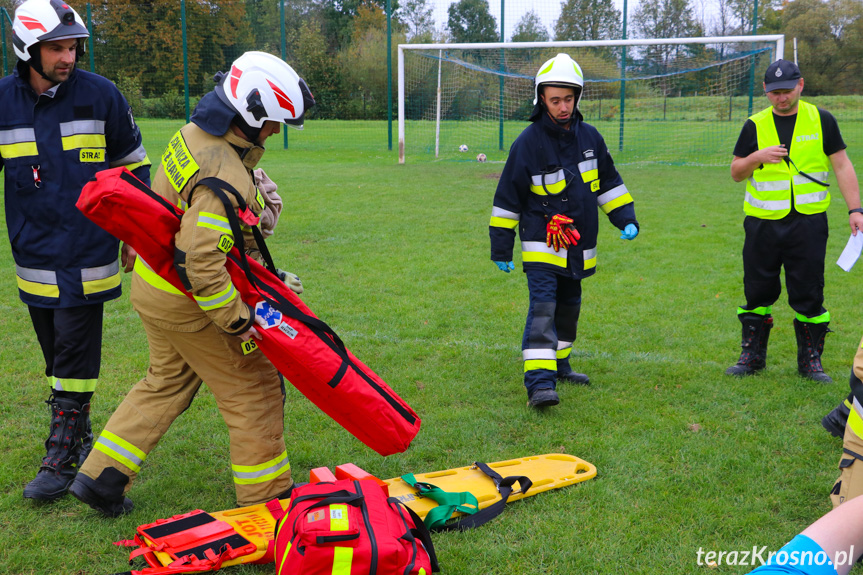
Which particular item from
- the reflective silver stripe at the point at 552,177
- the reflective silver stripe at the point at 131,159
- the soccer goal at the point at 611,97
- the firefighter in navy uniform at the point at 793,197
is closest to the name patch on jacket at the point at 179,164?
the reflective silver stripe at the point at 131,159

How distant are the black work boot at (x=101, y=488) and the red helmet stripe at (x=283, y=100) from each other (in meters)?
1.93

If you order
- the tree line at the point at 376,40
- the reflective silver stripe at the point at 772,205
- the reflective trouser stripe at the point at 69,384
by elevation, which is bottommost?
the reflective trouser stripe at the point at 69,384

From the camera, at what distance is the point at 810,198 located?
16.8ft

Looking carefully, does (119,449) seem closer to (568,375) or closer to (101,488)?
(101,488)

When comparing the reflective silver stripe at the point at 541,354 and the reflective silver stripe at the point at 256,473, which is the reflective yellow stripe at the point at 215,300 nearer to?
the reflective silver stripe at the point at 256,473

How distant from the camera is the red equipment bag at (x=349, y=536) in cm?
273

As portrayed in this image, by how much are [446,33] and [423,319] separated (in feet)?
66.5

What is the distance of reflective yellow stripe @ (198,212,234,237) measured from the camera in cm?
303

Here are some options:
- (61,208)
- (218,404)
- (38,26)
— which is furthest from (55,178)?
(218,404)

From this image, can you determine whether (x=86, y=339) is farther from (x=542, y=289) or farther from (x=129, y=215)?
(x=542, y=289)

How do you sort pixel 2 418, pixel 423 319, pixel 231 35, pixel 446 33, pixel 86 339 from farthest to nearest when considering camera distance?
pixel 446 33 < pixel 231 35 < pixel 423 319 < pixel 2 418 < pixel 86 339

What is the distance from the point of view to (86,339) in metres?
3.87

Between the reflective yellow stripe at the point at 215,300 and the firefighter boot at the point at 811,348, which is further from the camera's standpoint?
the firefighter boot at the point at 811,348

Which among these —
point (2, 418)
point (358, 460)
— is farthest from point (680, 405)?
point (2, 418)
